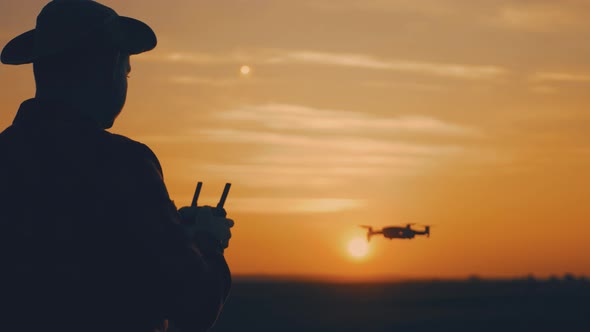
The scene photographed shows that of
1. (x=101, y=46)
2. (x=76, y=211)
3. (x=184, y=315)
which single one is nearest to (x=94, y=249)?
(x=76, y=211)

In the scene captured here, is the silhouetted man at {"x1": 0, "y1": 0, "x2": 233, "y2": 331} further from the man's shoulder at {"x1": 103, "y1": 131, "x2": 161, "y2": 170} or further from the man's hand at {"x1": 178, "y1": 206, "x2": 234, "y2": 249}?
the man's hand at {"x1": 178, "y1": 206, "x2": 234, "y2": 249}

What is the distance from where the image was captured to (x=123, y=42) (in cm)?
391

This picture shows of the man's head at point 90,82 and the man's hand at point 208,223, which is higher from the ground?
the man's head at point 90,82

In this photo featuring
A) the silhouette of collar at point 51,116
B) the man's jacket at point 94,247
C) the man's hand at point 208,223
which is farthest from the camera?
the man's hand at point 208,223

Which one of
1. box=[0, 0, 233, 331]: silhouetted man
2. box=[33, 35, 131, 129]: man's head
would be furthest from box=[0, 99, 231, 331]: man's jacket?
box=[33, 35, 131, 129]: man's head

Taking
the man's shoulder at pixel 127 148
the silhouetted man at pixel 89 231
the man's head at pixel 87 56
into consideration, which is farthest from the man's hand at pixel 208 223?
the man's head at pixel 87 56

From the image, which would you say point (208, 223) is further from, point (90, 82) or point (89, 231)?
point (90, 82)

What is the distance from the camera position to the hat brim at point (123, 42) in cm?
391

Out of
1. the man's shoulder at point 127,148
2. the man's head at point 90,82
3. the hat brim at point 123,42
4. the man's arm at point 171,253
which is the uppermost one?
the hat brim at point 123,42

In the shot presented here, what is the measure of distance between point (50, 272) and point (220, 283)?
2.11ft

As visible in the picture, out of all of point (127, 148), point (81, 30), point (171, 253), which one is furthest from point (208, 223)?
point (81, 30)

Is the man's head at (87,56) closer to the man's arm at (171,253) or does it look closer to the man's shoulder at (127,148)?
the man's shoulder at (127,148)

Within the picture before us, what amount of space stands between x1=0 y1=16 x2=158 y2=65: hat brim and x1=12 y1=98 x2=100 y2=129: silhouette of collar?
0.19m

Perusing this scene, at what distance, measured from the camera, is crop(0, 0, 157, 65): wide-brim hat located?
3.88 m
